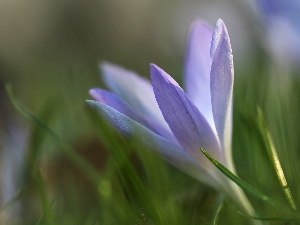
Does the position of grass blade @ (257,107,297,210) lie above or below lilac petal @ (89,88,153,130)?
above

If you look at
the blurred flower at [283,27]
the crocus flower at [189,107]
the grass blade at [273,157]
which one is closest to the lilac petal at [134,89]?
the crocus flower at [189,107]

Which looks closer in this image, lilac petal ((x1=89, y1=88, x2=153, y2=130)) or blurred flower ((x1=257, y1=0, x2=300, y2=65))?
lilac petal ((x1=89, y1=88, x2=153, y2=130))

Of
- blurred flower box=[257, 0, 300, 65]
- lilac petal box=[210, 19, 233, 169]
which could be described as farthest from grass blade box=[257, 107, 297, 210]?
blurred flower box=[257, 0, 300, 65]

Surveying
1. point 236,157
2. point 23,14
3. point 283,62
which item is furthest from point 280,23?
point 23,14

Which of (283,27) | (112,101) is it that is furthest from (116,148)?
(283,27)

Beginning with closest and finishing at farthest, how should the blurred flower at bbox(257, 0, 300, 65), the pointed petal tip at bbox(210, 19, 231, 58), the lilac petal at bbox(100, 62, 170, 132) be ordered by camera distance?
the pointed petal tip at bbox(210, 19, 231, 58) < the lilac petal at bbox(100, 62, 170, 132) < the blurred flower at bbox(257, 0, 300, 65)

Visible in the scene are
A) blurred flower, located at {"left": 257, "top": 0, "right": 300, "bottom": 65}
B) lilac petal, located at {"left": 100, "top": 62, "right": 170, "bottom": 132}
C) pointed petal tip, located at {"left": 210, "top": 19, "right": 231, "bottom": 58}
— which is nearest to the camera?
pointed petal tip, located at {"left": 210, "top": 19, "right": 231, "bottom": 58}

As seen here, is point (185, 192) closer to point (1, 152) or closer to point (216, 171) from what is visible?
point (216, 171)

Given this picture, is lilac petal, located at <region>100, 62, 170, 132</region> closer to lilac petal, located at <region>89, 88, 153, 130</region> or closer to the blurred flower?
lilac petal, located at <region>89, 88, 153, 130</region>
